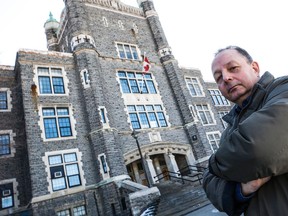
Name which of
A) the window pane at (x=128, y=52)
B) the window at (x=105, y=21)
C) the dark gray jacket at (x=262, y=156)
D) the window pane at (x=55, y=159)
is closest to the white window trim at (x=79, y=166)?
the window pane at (x=55, y=159)

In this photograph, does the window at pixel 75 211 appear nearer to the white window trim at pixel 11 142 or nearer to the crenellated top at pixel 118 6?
the white window trim at pixel 11 142

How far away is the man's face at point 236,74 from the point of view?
1336 mm

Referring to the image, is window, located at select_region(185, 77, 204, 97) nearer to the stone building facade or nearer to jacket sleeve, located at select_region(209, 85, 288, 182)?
the stone building facade

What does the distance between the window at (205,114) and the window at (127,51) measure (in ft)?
27.0

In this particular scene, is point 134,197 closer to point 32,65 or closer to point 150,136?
point 150,136

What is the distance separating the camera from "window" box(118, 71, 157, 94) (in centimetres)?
1821

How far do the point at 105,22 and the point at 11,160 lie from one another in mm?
13746

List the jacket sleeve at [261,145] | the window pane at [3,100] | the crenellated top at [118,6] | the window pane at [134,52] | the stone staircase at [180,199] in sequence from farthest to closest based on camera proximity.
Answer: the crenellated top at [118,6] → the window pane at [134,52] → the window pane at [3,100] → the stone staircase at [180,199] → the jacket sleeve at [261,145]

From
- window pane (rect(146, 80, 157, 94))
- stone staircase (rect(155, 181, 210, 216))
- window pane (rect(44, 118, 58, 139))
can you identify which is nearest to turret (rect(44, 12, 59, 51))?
window pane (rect(146, 80, 157, 94))

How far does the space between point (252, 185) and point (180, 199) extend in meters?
12.4

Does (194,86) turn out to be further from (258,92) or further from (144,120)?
(258,92)

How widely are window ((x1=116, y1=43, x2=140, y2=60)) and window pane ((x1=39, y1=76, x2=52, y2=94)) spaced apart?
689 centimetres

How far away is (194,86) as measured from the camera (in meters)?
23.6

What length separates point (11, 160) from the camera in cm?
1353
